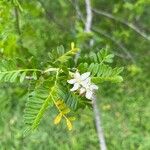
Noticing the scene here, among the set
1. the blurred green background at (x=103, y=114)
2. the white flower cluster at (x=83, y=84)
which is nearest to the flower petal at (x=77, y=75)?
the white flower cluster at (x=83, y=84)

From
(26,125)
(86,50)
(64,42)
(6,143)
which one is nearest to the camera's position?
(26,125)

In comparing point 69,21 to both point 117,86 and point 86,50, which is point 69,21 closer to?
point 117,86

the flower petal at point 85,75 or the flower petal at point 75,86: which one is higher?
the flower petal at point 85,75

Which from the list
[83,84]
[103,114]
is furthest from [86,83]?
[103,114]

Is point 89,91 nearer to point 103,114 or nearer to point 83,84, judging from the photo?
point 83,84

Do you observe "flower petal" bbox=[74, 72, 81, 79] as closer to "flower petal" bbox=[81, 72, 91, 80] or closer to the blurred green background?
"flower petal" bbox=[81, 72, 91, 80]

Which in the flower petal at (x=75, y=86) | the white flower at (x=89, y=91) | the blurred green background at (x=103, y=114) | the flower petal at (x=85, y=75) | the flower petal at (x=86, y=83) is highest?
the blurred green background at (x=103, y=114)

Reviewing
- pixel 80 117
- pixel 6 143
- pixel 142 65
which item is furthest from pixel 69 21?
pixel 6 143

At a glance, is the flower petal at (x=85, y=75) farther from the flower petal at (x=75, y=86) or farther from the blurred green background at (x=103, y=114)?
the blurred green background at (x=103, y=114)
